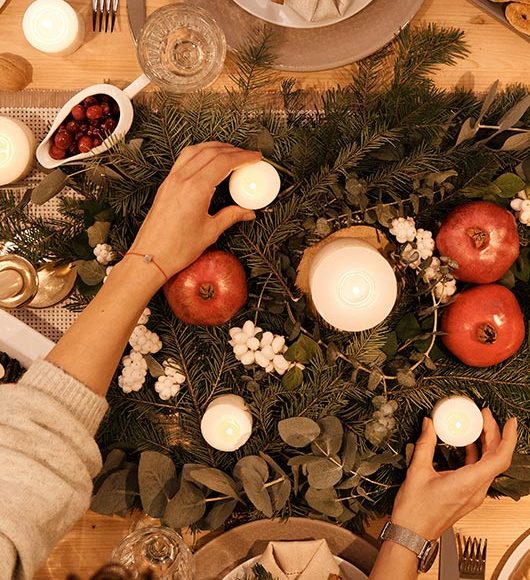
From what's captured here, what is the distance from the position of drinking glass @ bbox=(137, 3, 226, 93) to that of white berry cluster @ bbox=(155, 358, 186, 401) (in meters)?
0.35

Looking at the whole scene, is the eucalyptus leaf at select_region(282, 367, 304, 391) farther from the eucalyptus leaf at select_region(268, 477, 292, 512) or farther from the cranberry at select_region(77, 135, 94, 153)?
the cranberry at select_region(77, 135, 94, 153)

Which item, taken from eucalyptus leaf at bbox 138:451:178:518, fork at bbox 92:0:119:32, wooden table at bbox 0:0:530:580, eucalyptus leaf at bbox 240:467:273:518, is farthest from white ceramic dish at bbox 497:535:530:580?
fork at bbox 92:0:119:32

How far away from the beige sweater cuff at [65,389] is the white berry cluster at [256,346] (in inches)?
6.7

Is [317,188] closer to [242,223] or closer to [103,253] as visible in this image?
[242,223]

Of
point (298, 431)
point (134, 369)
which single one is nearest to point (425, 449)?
point (298, 431)

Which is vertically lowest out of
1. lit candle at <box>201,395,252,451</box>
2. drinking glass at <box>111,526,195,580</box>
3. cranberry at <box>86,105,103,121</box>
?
drinking glass at <box>111,526,195,580</box>

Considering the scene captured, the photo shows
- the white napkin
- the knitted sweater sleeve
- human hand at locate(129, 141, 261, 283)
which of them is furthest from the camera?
the white napkin

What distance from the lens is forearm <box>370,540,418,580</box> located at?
29.8 inches

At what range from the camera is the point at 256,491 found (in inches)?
29.5

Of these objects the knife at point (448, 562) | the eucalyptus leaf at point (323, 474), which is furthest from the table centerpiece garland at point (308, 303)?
the knife at point (448, 562)

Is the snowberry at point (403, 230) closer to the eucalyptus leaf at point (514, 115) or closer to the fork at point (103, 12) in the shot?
the eucalyptus leaf at point (514, 115)

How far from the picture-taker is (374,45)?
0.85 m

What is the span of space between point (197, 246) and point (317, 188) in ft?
0.51

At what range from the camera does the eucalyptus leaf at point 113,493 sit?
0.79 m
